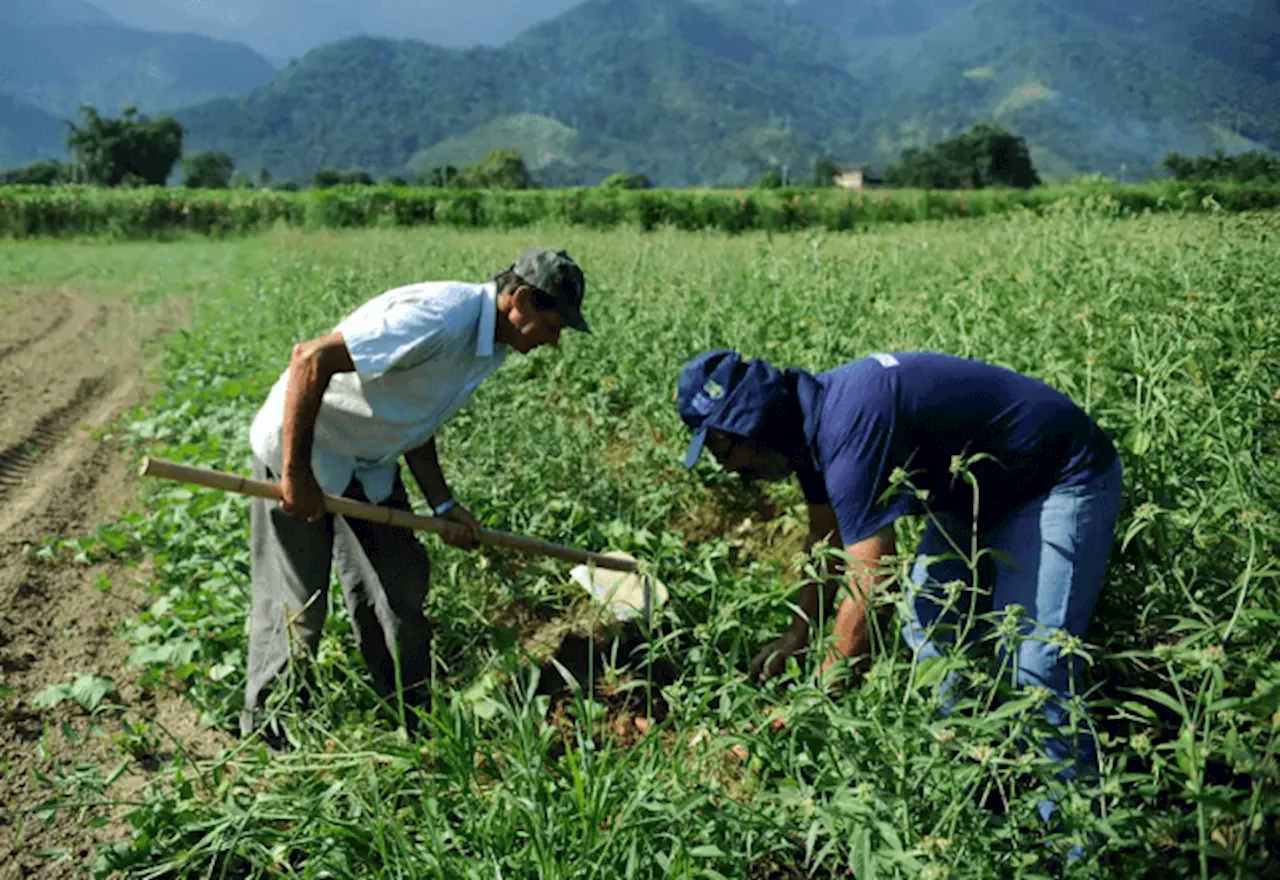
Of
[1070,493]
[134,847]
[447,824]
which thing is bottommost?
[134,847]

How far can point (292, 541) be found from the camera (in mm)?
2943

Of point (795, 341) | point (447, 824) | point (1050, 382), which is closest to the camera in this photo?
point (447, 824)

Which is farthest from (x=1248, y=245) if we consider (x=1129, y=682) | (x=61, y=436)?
(x=61, y=436)

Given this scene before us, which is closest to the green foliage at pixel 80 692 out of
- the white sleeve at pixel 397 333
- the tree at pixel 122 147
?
the white sleeve at pixel 397 333

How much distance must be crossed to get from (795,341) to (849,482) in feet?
8.32

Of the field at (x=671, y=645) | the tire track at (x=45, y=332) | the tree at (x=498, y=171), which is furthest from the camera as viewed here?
the tree at (x=498, y=171)

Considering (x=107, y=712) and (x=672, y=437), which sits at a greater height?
(x=672, y=437)

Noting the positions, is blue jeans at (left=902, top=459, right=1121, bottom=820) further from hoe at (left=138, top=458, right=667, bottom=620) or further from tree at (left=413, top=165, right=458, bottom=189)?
tree at (left=413, top=165, right=458, bottom=189)

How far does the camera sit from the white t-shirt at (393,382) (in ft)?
8.58

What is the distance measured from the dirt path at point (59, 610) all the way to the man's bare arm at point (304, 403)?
2.56 ft

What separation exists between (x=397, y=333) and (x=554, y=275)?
478 millimetres

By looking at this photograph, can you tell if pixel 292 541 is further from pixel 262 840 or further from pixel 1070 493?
pixel 1070 493

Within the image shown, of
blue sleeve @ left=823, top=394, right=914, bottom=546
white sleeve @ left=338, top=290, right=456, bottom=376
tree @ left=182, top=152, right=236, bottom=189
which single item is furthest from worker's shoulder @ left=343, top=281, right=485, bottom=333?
tree @ left=182, top=152, right=236, bottom=189

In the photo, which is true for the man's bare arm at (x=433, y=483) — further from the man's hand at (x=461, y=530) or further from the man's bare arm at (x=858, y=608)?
the man's bare arm at (x=858, y=608)
